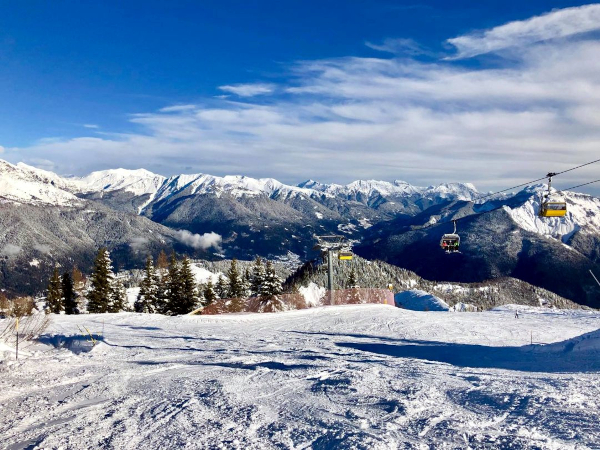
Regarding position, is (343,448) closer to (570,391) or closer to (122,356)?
Answer: (570,391)

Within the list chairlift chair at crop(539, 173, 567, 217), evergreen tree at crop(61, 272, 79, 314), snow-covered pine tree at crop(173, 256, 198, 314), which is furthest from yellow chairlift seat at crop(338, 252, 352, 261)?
evergreen tree at crop(61, 272, 79, 314)

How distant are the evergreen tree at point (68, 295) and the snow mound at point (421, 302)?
55255 millimetres

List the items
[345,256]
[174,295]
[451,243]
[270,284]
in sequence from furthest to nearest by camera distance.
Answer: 1. [270,284]
2. [174,295]
3. [345,256]
4. [451,243]

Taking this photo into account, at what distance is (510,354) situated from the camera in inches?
598

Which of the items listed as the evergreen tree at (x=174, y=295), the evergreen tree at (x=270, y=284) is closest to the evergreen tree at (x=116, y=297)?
the evergreen tree at (x=174, y=295)

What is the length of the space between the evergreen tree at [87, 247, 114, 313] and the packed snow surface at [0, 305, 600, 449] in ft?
78.7

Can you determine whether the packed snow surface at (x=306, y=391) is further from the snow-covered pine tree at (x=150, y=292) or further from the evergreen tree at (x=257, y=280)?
the evergreen tree at (x=257, y=280)

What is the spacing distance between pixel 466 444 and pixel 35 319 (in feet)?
73.5

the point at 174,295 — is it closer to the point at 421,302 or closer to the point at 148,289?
the point at 148,289

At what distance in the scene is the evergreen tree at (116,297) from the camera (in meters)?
43.0

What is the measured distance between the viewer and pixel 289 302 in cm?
3003

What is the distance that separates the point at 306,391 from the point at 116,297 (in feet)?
127

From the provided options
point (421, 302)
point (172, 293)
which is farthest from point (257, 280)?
point (421, 302)

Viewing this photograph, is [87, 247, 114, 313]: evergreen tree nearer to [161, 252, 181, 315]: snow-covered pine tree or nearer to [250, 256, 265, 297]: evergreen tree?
[161, 252, 181, 315]: snow-covered pine tree
